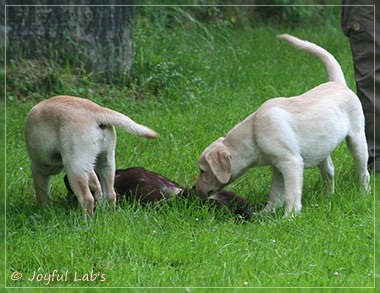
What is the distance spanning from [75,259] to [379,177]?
2.51 m

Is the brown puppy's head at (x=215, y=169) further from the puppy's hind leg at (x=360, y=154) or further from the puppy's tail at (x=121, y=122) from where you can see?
the puppy's hind leg at (x=360, y=154)

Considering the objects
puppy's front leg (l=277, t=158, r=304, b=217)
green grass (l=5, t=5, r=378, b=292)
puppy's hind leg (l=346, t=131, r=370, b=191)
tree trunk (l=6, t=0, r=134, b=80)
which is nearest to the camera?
green grass (l=5, t=5, r=378, b=292)

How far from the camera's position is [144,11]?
9.91m

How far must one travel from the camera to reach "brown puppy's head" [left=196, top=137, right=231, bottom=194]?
550 centimetres

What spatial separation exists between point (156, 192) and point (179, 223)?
449 millimetres

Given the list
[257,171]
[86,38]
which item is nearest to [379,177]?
[257,171]

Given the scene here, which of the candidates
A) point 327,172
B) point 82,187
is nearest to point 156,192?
point 82,187

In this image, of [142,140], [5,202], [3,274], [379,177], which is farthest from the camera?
[142,140]

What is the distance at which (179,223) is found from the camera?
17.3ft

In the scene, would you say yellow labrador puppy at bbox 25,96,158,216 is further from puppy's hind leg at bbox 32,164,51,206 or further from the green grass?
the green grass

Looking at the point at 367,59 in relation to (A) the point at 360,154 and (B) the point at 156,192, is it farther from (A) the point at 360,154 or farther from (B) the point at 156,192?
(B) the point at 156,192

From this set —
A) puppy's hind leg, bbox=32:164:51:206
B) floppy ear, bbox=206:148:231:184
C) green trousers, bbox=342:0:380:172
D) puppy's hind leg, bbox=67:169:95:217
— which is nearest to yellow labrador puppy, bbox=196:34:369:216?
floppy ear, bbox=206:148:231:184

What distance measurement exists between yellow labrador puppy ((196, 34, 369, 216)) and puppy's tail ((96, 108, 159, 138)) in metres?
0.57

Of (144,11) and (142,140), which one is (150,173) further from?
(144,11)
